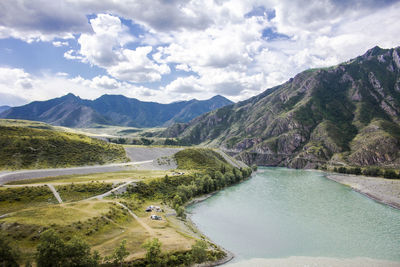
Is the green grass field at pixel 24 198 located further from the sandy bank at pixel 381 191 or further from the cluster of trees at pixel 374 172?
the cluster of trees at pixel 374 172

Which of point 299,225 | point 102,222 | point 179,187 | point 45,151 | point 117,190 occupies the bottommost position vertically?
point 299,225

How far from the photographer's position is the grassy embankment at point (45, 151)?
308 ft

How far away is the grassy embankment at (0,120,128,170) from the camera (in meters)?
93.9

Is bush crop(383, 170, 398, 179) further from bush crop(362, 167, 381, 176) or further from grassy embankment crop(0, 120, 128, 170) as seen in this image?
grassy embankment crop(0, 120, 128, 170)

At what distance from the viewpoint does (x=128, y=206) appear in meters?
67.4

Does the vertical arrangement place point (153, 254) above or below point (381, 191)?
above

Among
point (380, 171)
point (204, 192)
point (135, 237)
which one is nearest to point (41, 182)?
point (135, 237)

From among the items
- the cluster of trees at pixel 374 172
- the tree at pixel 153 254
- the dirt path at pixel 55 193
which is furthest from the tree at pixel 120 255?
the cluster of trees at pixel 374 172

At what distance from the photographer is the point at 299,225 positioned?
70.0 m

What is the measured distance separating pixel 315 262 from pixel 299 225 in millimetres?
23260

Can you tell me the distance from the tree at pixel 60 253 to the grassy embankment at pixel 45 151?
236ft

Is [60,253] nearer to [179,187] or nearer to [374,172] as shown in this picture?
[179,187]

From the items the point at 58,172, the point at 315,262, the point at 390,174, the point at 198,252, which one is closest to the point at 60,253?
the point at 198,252

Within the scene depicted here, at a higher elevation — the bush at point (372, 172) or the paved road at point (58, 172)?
the paved road at point (58, 172)
